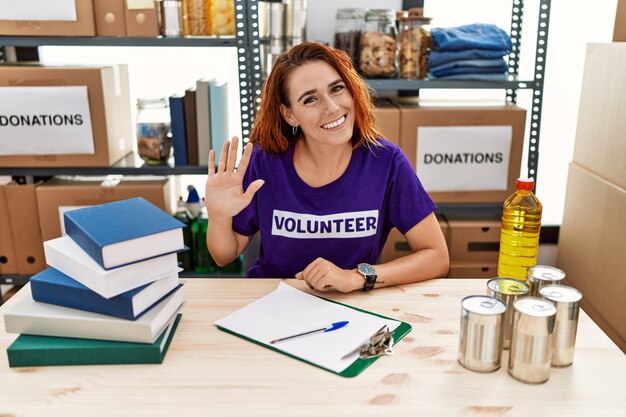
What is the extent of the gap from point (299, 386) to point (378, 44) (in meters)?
1.43

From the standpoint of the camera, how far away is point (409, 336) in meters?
1.03

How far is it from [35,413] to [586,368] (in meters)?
0.85

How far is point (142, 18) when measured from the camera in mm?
1926

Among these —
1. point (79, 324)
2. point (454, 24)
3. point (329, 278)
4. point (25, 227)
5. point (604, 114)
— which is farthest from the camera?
point (454, 24)

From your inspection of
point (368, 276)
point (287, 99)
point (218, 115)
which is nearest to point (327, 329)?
point (368, 276)

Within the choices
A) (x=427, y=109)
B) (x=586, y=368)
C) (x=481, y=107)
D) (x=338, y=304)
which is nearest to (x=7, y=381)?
(x=338, y=304)

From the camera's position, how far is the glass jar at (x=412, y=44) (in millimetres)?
2006

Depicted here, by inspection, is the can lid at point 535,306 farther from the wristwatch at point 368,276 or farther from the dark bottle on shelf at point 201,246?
the dark bottle on shelf at point 201,246

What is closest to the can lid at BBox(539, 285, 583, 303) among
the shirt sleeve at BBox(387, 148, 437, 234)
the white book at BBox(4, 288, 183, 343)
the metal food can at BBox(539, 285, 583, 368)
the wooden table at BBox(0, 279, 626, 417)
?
the metal food can at BBox(539, 285, 583, 368)

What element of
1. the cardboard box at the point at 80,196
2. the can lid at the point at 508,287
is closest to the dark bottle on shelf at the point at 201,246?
the cardboard box at the point at 80,196

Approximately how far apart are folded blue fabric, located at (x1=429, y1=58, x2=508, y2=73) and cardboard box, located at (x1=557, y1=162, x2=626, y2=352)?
18.7 inches

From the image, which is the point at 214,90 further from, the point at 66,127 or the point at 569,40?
the point at 569,40

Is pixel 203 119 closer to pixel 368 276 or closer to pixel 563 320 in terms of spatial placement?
pixel 368 276

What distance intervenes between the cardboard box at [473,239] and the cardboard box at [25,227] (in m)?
1.53
